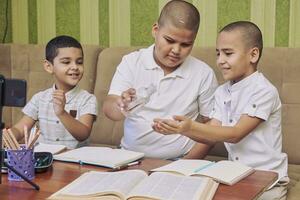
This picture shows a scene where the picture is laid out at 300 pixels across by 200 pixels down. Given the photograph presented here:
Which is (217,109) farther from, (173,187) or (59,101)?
(173,187)

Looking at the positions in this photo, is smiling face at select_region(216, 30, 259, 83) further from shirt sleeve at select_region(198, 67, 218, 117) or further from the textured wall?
the textured wall

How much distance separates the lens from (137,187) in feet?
3.77

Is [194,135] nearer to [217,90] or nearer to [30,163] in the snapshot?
[217,90]

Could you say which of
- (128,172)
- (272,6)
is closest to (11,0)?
(272,6)

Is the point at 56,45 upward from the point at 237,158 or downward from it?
upward

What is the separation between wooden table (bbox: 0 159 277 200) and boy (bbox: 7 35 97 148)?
1.85 ft

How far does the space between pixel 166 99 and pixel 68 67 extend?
1.43 ft

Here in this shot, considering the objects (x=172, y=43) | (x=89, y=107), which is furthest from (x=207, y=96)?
(x=89, y=107)

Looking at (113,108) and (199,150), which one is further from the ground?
(113,108)

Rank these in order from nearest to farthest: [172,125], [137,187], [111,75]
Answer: [137,187] < [172,125] < [111,75]

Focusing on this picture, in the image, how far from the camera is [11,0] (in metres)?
3.06

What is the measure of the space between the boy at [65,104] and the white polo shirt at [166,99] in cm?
15

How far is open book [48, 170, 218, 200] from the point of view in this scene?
42.9 inches

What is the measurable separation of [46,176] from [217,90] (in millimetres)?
796
